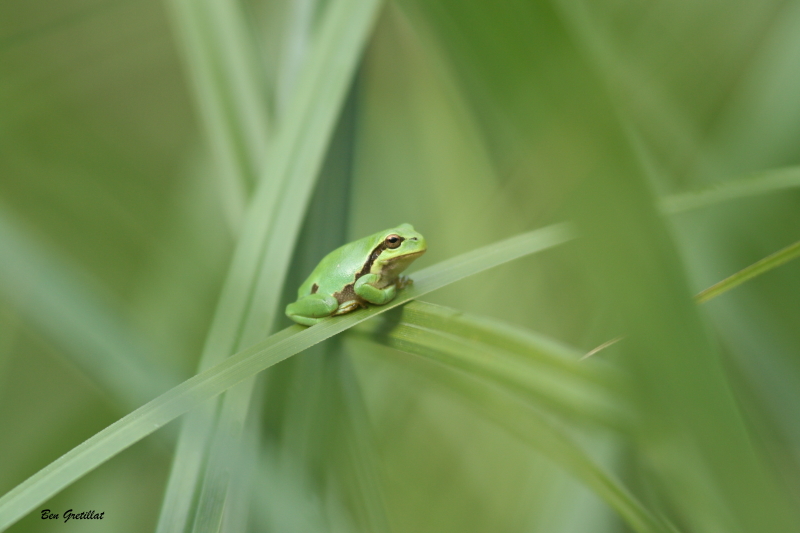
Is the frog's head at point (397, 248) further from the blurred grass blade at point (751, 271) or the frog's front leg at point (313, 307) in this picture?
the blurred grass blade at point (751, 271)

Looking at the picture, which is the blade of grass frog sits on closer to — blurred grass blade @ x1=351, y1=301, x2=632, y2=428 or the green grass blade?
the green grass blade

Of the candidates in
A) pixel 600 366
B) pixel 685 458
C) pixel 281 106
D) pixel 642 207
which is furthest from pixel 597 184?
pixel 281 106

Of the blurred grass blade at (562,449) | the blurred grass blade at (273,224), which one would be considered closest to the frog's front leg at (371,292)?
the blurred grass blade at (273,224)

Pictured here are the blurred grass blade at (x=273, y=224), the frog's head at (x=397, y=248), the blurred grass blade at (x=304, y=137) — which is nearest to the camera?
the blurred grass blade at (x=273, y=224)

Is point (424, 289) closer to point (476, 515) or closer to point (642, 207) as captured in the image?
point (642, 207)

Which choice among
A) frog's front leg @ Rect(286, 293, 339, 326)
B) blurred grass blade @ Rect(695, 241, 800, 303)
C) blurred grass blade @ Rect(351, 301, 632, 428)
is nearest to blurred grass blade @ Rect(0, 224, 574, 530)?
blurred grass blade @ Rect(351, 301, 632, 428)
